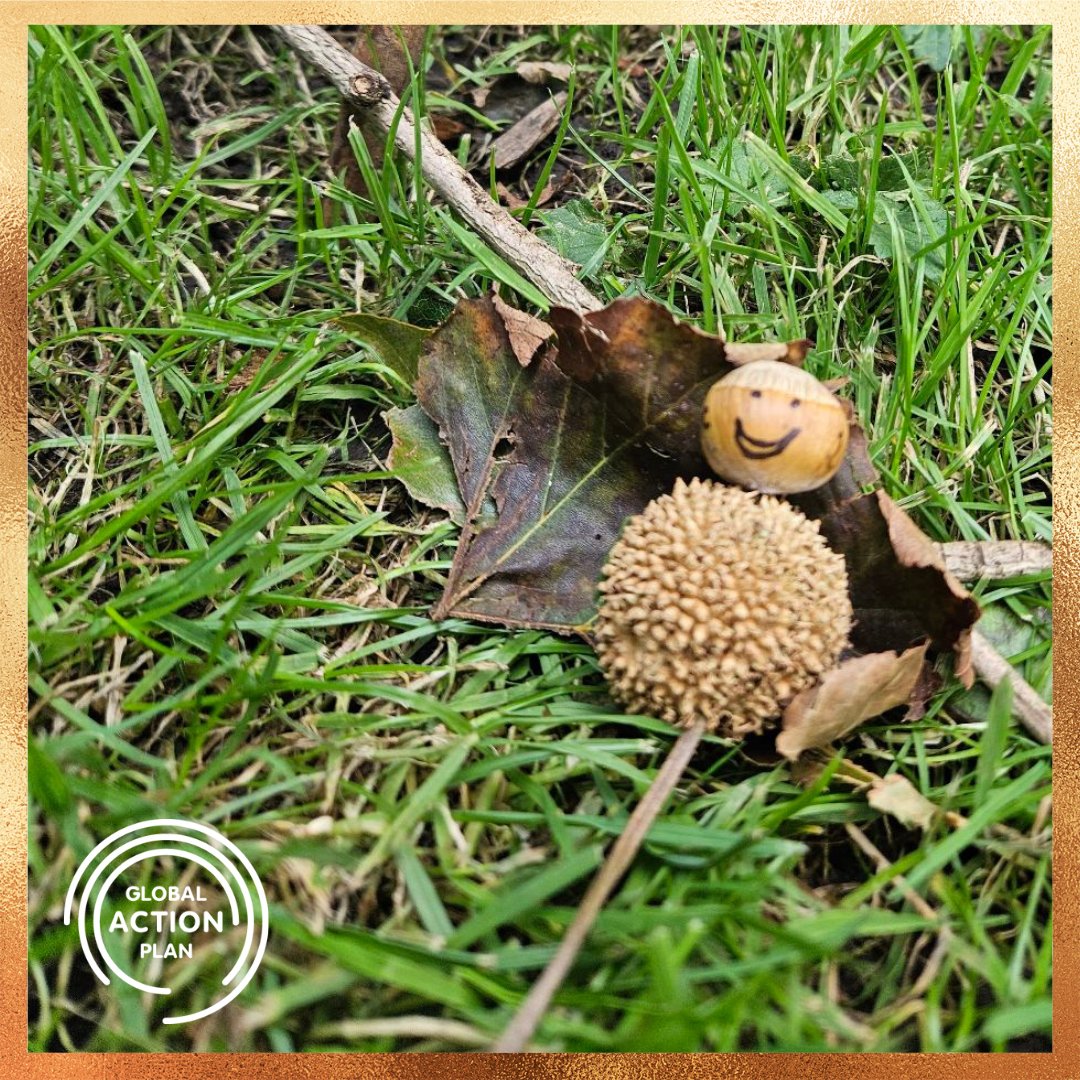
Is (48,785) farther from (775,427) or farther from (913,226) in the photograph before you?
(913,226)

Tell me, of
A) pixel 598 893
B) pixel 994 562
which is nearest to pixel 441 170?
pixel 994 562

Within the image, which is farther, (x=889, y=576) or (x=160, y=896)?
(x=889, y=576)

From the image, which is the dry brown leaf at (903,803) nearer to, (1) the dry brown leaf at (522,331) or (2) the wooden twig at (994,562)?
(2) the wooden twig at (994,562)

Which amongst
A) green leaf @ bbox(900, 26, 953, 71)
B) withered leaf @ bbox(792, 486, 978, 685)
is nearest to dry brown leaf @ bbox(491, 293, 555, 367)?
withered leaf @ bbox(792, 486, 978, 685)

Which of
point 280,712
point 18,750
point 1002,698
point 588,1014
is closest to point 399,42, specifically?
point 280,712

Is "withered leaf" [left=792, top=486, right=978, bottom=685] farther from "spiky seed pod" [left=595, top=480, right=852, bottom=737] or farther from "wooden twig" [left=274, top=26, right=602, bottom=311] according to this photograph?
"wooden twig" [left=274, top=26, right=602, bottom=311]

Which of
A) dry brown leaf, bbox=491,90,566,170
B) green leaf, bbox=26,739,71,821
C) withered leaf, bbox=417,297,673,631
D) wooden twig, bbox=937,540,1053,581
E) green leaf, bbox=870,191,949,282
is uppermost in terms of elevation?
dry brown leaf, bbox=491,90,566,170

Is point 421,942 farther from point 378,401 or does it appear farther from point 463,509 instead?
point 378,401
